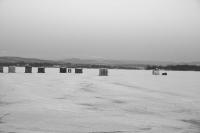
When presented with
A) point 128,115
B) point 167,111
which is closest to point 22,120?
point 128,115

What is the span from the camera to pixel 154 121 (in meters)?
8.85

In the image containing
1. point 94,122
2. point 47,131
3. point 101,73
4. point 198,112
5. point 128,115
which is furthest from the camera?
point 101,73

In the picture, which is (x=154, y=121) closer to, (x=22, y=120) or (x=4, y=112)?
(x=22, y=120)

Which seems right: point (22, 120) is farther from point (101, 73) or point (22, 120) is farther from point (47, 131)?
point (101, 73)

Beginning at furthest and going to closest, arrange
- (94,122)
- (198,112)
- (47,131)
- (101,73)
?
(101,73) < (198,112) < (94,122) < (47,131)

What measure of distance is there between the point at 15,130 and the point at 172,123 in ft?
13.0

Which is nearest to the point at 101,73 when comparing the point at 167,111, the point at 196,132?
the point at 167,111

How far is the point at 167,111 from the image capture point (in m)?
11.0

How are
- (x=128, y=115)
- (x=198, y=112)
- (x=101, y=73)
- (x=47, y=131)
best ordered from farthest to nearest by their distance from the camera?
(x=101, y=73)
(x=198, y=112)
(x=128, y=115)
(x=47, y=131)

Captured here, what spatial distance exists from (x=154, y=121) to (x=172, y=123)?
0.48m

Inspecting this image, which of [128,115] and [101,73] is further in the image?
[101,73]

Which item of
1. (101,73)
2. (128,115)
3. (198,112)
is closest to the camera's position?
(128,115)

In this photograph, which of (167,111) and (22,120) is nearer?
(22,120)

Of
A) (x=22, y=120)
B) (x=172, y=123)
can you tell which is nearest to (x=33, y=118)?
(x=22, y=120)
